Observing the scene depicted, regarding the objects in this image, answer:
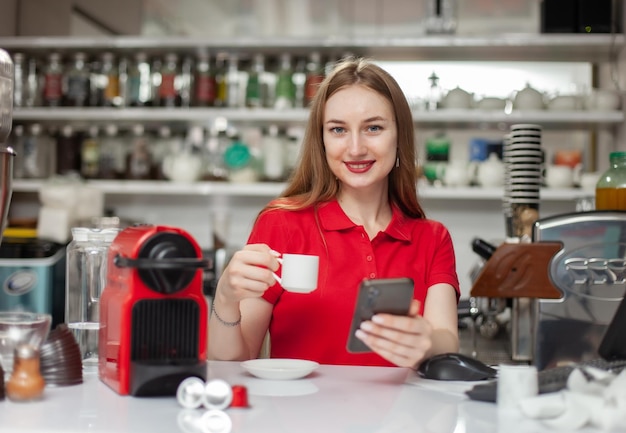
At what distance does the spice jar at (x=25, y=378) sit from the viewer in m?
1.08

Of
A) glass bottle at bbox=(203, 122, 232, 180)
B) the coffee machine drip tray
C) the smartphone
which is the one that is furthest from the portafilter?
glass bottle at bbox=(203, 122, 232, 180)

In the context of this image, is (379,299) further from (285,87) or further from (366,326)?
(285,87)

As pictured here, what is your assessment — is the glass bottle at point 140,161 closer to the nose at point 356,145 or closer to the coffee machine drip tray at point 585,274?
the nose at point 356,145

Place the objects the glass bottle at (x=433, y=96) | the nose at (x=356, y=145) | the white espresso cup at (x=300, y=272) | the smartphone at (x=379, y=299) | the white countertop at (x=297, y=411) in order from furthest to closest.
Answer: the glass bottle at (x=433, y=96) < the nose at (x=356, y=145) < the white espresso cup at (x=300, y=272) < the smartphone at (x=379, y=299) < the white countertop at (x=297, y=411)

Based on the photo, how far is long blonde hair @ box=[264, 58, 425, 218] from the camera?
1804 mm

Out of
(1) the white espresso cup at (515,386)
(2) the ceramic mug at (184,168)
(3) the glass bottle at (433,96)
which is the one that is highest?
(3) the glass bottle at (433,96)

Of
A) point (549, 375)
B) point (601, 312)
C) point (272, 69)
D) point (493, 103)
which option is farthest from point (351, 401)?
point (272, 69)

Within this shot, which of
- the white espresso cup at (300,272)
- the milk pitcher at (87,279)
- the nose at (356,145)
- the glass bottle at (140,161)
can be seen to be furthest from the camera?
the glass bottle at (140,161)

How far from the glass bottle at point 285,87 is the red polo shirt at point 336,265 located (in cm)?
164

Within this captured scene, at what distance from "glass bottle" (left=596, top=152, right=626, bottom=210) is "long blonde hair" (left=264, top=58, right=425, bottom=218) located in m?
0.43

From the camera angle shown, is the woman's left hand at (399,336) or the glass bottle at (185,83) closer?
the woman's left hand at (399,336)

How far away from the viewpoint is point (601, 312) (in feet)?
5.81

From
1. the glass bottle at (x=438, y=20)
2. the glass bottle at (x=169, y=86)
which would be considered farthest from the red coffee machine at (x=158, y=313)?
the glass bottle at (x=438, y=20)

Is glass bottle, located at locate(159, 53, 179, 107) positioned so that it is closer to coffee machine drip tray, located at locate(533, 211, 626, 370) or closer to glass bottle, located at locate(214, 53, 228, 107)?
glass bottle, located at locate(214, 53, 228, 107)
